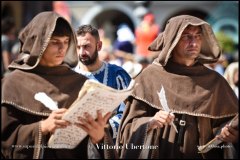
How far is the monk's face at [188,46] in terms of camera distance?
4.19 meters

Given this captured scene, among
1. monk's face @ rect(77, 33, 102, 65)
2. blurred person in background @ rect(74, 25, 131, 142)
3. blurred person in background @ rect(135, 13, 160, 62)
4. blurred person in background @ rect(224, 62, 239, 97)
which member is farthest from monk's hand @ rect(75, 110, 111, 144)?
blurred person in background @ rect(135, 13, 160, 62)

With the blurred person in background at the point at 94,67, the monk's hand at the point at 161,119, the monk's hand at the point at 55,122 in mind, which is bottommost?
the monk's hand at the point at 161,119

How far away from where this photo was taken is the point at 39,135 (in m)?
3.40

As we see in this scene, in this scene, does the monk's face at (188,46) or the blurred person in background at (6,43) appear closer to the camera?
the monk's face at (188,46)

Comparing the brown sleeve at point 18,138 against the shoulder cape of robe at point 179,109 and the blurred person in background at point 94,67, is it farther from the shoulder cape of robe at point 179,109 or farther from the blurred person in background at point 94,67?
the blurred person in background at point 94,67

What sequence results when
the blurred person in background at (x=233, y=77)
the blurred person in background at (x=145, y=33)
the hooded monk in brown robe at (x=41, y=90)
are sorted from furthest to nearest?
the blurred person in background at (x=145, y=33) → the blurred person in background at (x=233, y=77) → the hooded monk in brown robe at (x=41, y=90)

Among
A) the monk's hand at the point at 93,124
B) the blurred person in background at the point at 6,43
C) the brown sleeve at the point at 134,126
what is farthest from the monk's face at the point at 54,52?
the blurred person in background at the point at 6,43

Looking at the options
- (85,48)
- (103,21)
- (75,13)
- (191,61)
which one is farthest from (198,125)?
(103,21)

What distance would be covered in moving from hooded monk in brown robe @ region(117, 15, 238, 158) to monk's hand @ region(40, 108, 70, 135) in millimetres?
→ 683

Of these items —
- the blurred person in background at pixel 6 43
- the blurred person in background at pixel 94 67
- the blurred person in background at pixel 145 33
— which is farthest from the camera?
the blurred person in background at pixel 145 33

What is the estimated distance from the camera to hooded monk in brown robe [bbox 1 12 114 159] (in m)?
3.40

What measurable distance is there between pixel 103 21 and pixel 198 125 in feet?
92.3

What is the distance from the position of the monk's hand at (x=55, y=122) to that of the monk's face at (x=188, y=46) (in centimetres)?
125

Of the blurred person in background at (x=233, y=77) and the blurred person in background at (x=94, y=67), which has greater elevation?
the blurred person in background at (x=94, y=67)
